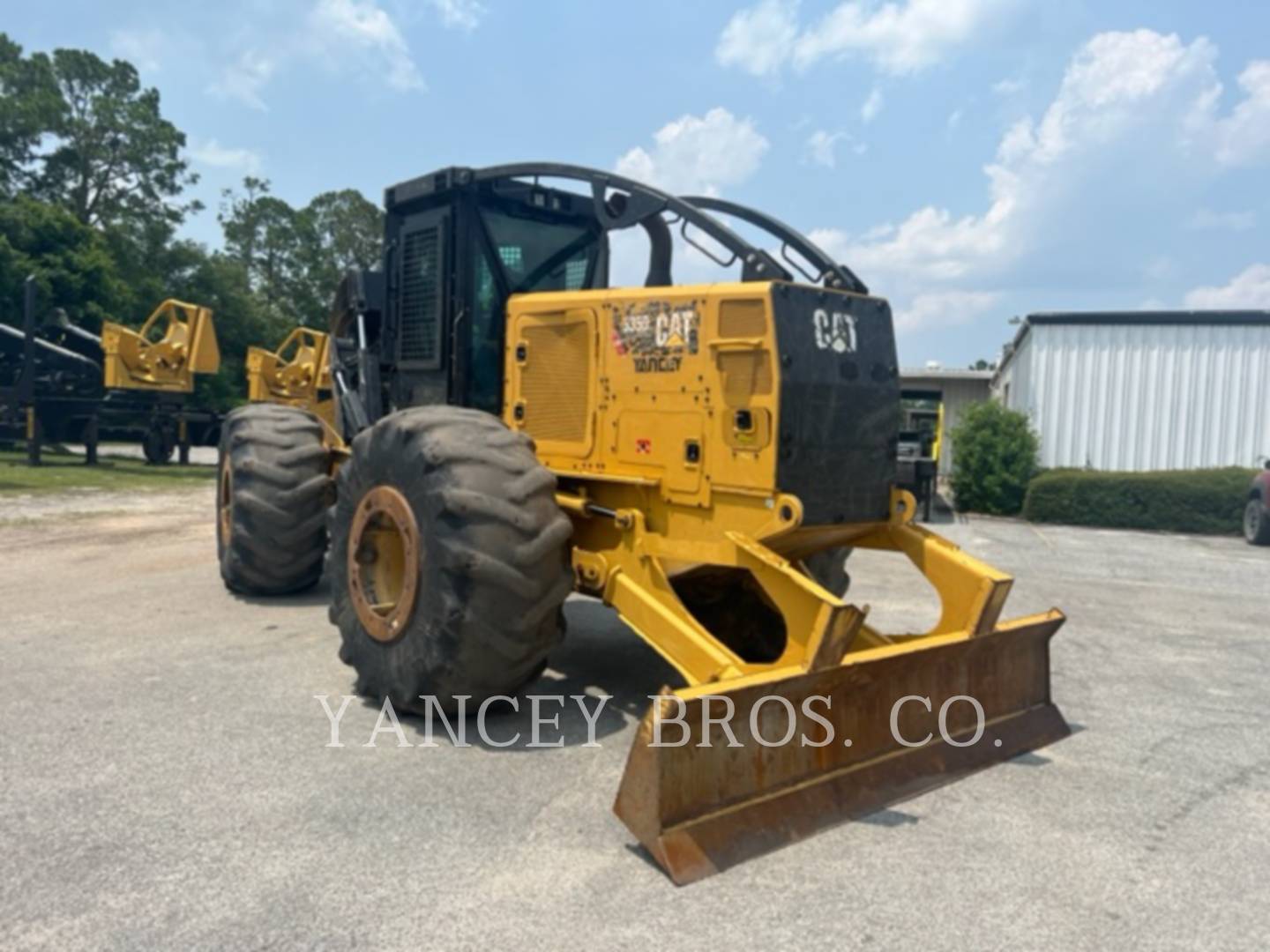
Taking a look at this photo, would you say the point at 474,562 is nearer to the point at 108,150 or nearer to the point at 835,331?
the point at 835,331

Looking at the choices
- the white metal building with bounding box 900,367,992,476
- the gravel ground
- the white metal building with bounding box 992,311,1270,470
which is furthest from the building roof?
the gravel ground

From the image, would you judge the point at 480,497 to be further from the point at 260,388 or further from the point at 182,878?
the point at 260,388

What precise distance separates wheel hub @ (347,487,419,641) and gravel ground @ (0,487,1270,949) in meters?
0.52

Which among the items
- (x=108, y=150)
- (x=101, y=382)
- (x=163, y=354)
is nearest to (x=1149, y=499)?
(x=163, y=354)

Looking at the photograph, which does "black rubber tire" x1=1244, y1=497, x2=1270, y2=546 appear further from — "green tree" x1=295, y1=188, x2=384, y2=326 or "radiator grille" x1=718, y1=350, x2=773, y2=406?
"green tree" x1=295, y1=188, x2=384, y2=326

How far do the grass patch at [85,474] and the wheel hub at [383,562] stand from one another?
12.4 metres

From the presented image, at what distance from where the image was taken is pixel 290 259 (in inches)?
1945

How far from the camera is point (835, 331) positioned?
495 cm

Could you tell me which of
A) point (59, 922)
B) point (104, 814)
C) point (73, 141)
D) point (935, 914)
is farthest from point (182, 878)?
point (73, 141)

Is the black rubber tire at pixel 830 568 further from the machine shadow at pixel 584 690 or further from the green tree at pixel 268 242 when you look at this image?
the green tree at pixel 268 242

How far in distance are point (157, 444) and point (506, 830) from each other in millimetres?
21138

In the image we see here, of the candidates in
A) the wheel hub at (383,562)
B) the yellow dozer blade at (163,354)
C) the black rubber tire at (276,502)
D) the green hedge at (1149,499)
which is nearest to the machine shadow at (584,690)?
the wheel hub at (383,562)

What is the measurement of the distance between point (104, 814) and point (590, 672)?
2.93m

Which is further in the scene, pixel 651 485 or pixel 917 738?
pixel 651 485
